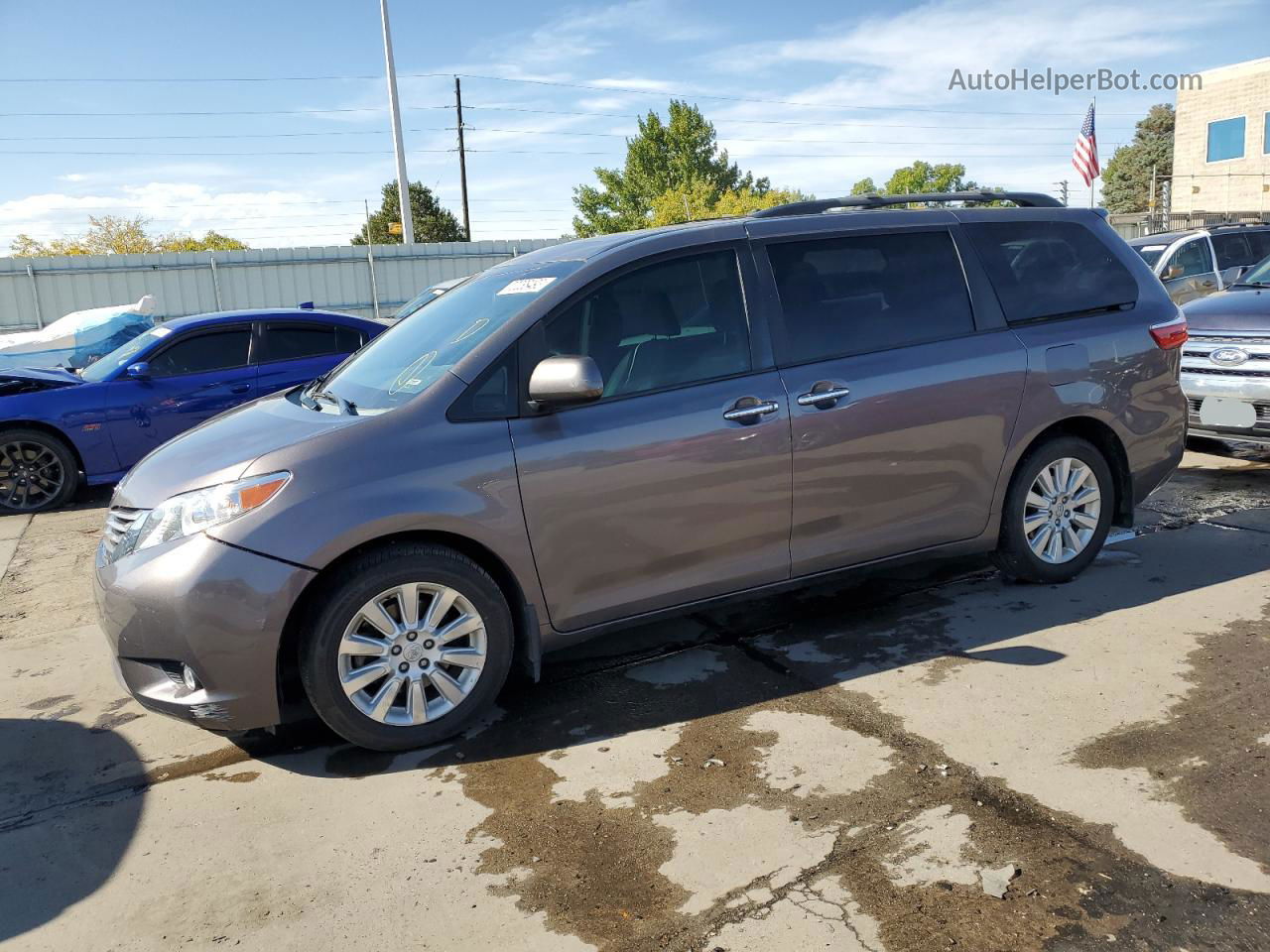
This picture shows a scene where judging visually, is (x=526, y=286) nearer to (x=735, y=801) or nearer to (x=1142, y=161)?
(x=735, y=801)

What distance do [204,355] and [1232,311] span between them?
8.04m

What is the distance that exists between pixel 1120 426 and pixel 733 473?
2.20 meters

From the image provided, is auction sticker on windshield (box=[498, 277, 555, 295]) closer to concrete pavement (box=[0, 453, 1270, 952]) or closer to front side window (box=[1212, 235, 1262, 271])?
concrete pavement (box=[0, 453, 1270, 952])

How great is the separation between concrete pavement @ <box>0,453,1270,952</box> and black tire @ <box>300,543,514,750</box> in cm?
11

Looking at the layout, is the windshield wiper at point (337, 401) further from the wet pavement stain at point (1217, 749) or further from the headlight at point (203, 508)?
the wet pavement stain at point (1217, 749)

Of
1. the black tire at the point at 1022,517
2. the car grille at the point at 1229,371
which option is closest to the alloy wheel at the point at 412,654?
the black tire at the point at 1022,517

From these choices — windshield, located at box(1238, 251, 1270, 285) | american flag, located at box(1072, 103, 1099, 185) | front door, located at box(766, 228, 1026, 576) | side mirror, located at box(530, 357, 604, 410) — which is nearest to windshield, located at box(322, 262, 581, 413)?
side mirror, located at box(530, 357, 604, 410)

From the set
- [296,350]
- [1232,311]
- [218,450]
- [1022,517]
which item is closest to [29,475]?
[296,350]

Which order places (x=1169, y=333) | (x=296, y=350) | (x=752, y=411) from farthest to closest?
(x=296, y=350) < (x=1169, y=333) < (x=752, y=411)

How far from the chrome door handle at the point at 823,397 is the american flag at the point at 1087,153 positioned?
2426cm

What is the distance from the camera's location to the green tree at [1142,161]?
8306 centimetres

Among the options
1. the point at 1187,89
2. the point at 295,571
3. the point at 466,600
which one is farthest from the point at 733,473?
the point at 1187,89

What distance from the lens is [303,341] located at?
9.23m

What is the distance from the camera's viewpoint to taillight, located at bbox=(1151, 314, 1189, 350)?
506cm
